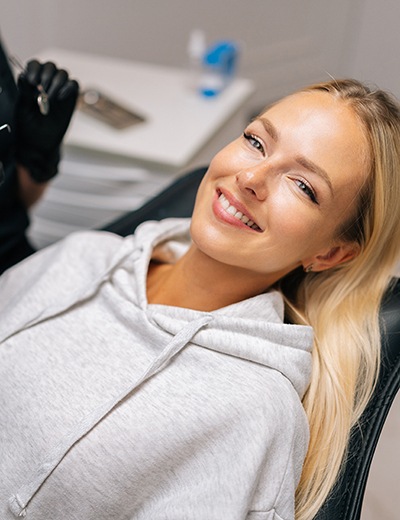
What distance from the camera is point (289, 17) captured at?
2.86 meters

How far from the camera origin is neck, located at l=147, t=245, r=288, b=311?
101 centimetres

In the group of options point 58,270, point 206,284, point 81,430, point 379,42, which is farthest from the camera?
point 379,42

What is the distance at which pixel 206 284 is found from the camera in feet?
3.37

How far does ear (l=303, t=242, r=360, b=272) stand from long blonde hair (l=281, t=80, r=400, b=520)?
0.04 feet

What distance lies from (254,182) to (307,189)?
72 millimetres

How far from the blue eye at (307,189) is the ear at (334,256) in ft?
0.34

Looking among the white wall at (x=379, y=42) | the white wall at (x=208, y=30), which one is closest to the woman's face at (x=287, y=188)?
the white wall at (x=208, y=30)

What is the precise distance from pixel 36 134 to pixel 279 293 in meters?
0.54

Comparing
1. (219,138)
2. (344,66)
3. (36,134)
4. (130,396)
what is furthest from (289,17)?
(130,396)

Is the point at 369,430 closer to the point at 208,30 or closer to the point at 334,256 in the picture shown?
the point at 334,256

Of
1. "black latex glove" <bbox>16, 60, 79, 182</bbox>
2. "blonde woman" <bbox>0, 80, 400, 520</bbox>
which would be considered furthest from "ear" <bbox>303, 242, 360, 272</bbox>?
"black latex glove" <bbox>16, 60, 79, 182</bbox>

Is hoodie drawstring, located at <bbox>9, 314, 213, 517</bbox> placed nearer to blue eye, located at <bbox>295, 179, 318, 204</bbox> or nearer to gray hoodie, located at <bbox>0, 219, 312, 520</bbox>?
gray hoodie, located at <bbox>0, 219, 312, 520</bbox>

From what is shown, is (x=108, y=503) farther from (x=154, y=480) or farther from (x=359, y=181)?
(x=359, y=181)

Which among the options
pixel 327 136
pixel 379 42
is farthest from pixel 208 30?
pixel 327 136
